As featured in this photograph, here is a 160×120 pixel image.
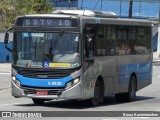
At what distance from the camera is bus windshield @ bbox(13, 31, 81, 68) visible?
1689 centimetres

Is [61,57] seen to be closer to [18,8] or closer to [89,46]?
[89,46]

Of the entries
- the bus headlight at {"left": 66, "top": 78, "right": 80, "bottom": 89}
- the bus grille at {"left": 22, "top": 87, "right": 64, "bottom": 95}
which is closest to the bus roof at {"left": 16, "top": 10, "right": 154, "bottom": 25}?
the bus headlight at {"left": 66, "top": 78, "right": 80, "bottom": 89}

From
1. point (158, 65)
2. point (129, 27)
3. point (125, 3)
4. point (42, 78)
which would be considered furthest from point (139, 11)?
point (42, 78)

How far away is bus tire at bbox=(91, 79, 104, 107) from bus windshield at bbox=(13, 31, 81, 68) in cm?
156

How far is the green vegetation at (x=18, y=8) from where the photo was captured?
174ft

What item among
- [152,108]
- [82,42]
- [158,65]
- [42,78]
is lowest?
[158,65]

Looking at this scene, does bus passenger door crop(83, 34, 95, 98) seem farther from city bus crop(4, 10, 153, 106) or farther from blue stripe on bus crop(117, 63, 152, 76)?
blue stripe on bus crop(117, 63, 152, 76)

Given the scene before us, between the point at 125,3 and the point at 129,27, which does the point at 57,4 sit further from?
the point at 129,27

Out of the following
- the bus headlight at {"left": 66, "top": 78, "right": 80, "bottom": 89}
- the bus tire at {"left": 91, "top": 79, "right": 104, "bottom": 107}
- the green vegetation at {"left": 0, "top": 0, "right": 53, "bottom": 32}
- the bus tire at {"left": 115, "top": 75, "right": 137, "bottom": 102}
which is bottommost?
the green vegetation at {"left": 0, "top": 0, "right": 53, "bottom": 32}

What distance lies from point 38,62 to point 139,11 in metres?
58.5

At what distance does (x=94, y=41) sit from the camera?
17781 millimetres

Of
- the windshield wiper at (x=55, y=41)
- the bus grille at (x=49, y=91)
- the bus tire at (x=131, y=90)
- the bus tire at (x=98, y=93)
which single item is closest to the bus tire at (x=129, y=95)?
the bus tire at (x=131, y=90)

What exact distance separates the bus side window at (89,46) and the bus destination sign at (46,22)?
2.08 feet

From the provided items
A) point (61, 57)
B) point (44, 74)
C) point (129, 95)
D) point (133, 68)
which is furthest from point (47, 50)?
point (129, 95)
